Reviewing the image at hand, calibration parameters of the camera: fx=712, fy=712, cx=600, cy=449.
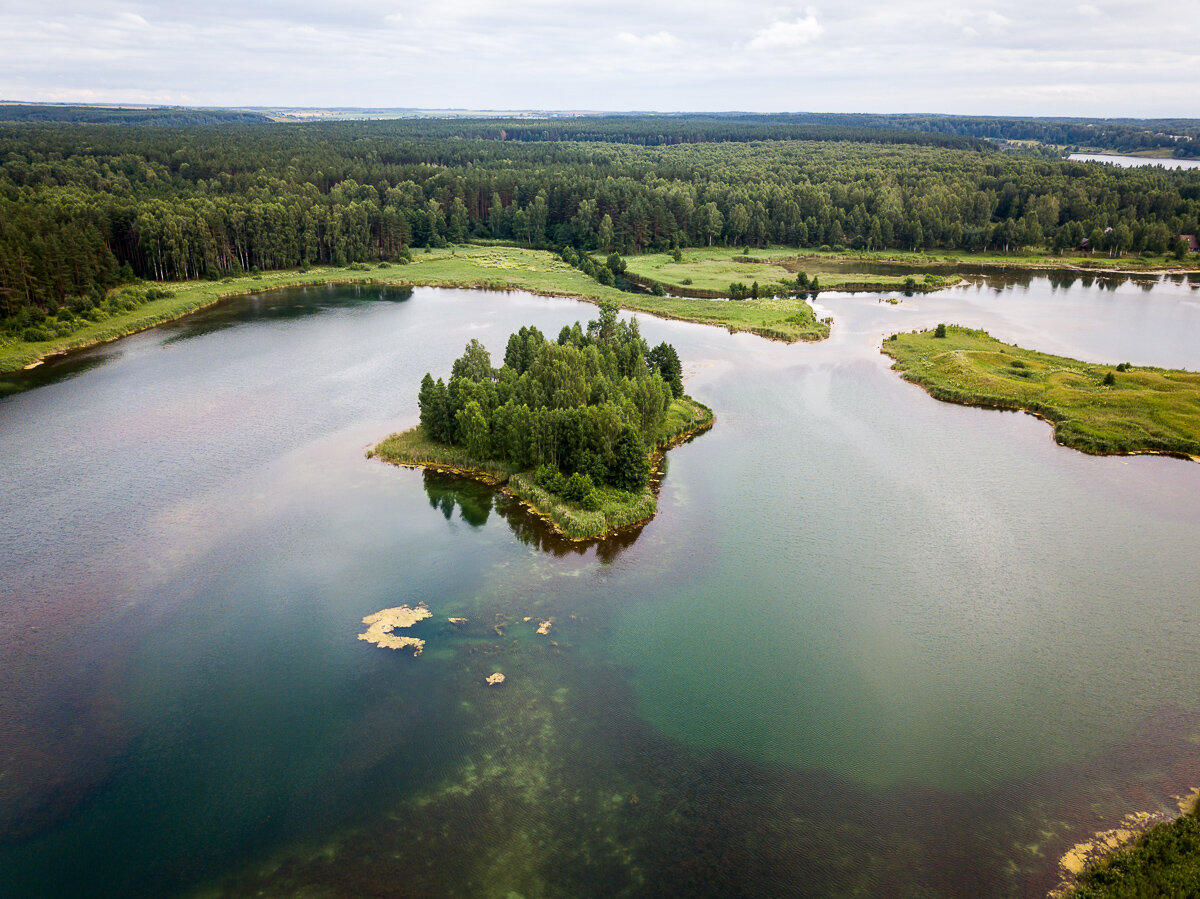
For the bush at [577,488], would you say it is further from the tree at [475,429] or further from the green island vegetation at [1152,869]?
the green island vegetation at [1152,869]

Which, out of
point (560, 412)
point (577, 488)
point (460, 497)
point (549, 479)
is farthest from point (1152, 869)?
point (460, 497)

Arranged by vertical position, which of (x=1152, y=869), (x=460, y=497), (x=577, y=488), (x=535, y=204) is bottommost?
(x=1152, y=869)

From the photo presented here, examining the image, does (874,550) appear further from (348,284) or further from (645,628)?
(348,284)

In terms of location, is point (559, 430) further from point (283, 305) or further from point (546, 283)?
point (546, 283)

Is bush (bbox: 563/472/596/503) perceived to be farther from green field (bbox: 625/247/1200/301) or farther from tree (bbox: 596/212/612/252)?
tree (bbox: 596/212/612/252)

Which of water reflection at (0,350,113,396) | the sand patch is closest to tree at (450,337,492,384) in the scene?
the sand patch

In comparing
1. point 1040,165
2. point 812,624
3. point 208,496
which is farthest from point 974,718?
point 1040,165

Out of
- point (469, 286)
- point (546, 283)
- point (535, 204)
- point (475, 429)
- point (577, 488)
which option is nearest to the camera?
point (577, 488)
